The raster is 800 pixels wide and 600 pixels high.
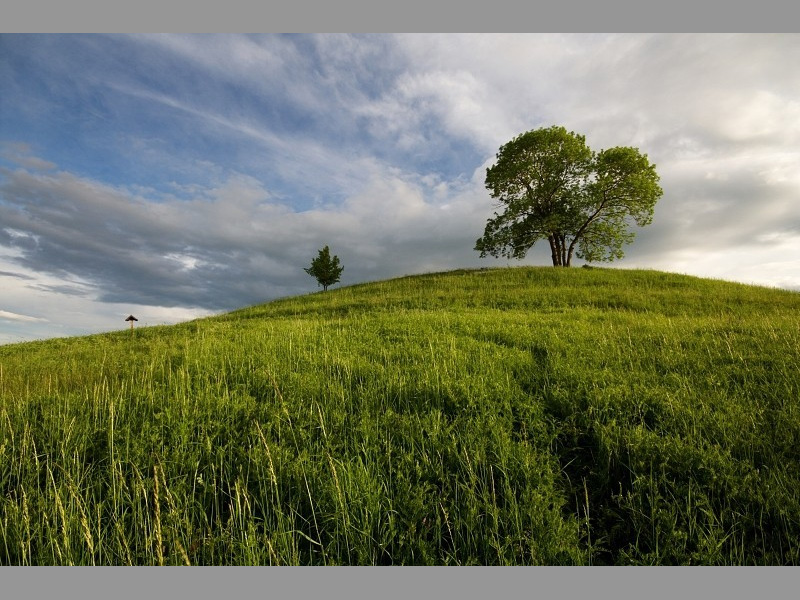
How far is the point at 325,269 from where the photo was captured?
49875 mm

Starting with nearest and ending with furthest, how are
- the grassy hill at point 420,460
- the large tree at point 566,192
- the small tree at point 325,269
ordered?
the grassy hill at point 420,460 → the large tree at point 566,192 → the small tree at point 325,269

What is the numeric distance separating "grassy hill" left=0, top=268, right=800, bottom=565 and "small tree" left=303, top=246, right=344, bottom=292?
41601mm

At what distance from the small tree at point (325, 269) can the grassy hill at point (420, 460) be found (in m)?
41.6

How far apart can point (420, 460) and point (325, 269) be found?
154 ft

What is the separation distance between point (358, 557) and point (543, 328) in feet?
29.8

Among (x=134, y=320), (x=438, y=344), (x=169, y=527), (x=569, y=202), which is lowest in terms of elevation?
(x=169, y=527)

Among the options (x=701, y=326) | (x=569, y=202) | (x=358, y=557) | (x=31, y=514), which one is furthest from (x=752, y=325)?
(x=569, y=202)

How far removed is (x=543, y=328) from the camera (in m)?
11.1

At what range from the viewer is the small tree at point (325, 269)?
49.8 m

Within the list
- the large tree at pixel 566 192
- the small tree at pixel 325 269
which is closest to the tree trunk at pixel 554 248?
the large tree at pixel 566 192

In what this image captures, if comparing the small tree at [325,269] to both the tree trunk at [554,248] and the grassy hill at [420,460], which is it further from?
the grassy hill at [420,460]

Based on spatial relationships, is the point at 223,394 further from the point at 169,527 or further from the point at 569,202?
the point at 569,202

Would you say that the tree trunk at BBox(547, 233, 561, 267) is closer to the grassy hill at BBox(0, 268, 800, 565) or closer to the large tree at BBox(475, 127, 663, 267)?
the large tree at BBox(475, 127, 663, 267)

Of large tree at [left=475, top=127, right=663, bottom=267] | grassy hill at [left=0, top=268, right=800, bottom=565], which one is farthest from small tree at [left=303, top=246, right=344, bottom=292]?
grassy hill at [left=0, top=268, right=800, bottom=565]
